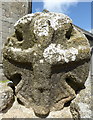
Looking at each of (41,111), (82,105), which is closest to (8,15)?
(41,111)

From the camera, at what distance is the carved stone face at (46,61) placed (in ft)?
5.05

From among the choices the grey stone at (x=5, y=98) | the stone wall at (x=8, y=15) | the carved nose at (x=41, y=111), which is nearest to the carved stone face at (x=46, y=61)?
the carved nose at (x=41, y=111)

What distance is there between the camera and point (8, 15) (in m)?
3.94

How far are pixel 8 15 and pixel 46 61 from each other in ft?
9.46

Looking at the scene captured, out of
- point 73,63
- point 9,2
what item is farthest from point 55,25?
point 9,2

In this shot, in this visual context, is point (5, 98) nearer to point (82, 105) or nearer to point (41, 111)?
point (41, 111)

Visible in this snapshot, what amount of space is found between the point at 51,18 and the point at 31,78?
697 mm

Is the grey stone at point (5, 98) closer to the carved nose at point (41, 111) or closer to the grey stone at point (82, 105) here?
the carved nose at point (41, 111)

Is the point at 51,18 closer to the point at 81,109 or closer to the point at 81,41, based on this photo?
the point at 81,41

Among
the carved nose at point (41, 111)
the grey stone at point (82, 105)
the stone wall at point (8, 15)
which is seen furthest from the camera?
the stone wall at point (8, 15)

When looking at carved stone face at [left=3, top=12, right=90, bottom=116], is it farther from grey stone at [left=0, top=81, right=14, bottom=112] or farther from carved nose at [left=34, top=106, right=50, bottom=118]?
grey stone at [left=0, top=81, right=14, bottom=112]

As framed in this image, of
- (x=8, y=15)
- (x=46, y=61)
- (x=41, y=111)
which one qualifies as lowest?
(x=41, y=111)

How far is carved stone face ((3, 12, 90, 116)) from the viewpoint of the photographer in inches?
60.6

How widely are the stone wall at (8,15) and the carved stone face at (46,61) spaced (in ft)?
7.71
